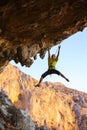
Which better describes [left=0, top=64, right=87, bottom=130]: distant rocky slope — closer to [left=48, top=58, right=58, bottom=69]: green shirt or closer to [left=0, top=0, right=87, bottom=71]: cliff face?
[left=0, top=0, right=87, bottom=71]: cliff face

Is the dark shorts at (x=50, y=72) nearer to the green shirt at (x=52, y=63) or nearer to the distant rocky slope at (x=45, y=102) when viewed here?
the green shirt at (x=52, y=63)

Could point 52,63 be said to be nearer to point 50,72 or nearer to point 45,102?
point 50,72

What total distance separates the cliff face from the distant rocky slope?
194ft

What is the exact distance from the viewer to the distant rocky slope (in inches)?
3398

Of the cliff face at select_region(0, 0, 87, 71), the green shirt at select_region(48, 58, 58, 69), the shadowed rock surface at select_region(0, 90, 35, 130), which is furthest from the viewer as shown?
the shadowed rock surface at select_region(0, 90, 35, 130)

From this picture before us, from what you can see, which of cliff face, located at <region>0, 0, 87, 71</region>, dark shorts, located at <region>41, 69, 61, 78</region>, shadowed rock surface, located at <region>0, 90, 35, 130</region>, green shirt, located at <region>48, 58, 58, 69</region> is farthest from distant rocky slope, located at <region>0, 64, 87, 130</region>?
green shirt, located at <region>48, 58, 58, 69</region>

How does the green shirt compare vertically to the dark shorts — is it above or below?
above

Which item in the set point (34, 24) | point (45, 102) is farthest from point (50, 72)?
point (45, 102)

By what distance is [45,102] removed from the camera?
313 feet

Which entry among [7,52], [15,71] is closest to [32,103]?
[15,71]

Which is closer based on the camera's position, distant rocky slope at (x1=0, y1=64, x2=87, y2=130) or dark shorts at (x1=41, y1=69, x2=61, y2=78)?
dark shorts at (x1=41, y1=69, x2=61, y2=78)

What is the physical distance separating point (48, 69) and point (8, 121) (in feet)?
30.6

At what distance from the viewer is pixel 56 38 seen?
22234 millimetres

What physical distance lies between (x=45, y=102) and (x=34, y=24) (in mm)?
78647
